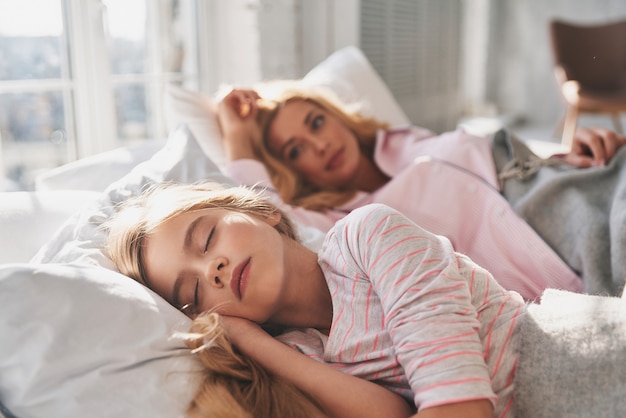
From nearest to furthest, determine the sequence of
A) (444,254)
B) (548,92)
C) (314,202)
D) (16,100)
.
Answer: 1. (444,254)
2. (314,202)
3. (16,100)
4. (548,92)

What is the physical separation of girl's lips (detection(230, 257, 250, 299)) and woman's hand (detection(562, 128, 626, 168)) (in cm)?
101

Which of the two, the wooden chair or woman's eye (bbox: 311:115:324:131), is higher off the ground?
the wooden chair

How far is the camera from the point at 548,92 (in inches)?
239

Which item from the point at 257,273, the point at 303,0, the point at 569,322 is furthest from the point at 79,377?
the point at 303,0

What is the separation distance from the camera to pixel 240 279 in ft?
3.03

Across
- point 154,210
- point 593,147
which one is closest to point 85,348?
point 154,210

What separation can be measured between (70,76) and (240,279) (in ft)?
4.84

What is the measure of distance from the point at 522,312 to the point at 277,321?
384 millimetres

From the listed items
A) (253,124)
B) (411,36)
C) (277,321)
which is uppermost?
(411,36)

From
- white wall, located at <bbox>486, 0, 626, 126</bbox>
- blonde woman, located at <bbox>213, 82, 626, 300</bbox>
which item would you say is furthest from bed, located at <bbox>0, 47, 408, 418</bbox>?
white wall, located at <bbox>486, 0, 626, 126</bbox>

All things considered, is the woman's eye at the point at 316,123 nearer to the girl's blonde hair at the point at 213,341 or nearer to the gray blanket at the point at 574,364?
the girl's blonde hair at the point at 213,341

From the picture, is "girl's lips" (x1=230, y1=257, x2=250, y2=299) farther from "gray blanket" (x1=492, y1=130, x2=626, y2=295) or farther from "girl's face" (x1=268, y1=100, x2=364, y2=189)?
"girl's face" (x1=268, y1=100, x2=364, y2=189)

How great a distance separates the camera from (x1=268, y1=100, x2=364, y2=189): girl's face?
1762mm

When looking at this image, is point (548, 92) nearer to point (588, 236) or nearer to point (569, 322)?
point (588, 236)
